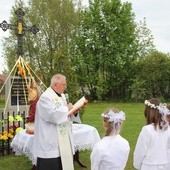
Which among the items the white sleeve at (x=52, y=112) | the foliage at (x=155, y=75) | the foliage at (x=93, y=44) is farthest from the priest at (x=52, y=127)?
the foliage at (x=93, y=44)

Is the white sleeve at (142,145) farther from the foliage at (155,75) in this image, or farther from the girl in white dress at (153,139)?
the foliage at (155,75)

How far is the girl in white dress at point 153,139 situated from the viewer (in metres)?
5.11

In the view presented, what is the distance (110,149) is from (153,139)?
30.4 inches

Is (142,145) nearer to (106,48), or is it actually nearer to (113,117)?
(113,117)

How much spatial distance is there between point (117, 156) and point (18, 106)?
310 inches

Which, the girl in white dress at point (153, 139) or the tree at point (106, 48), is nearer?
the girl in white dress at point (153, 139)

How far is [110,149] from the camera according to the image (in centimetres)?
466

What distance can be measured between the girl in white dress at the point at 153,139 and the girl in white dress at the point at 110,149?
47 cm

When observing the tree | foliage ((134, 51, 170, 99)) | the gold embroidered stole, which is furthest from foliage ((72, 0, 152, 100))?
the gold embroidered stole

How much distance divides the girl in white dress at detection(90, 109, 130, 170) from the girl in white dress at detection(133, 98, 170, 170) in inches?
18.4

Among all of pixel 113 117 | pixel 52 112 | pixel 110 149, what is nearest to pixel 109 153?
pixel 110 149

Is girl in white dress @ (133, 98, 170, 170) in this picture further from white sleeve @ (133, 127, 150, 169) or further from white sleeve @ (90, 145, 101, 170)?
white sleeve @ (90, 145, 101, 170)

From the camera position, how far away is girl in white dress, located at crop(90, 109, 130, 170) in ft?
15.3

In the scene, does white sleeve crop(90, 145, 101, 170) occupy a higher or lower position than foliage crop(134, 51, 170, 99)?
lower
